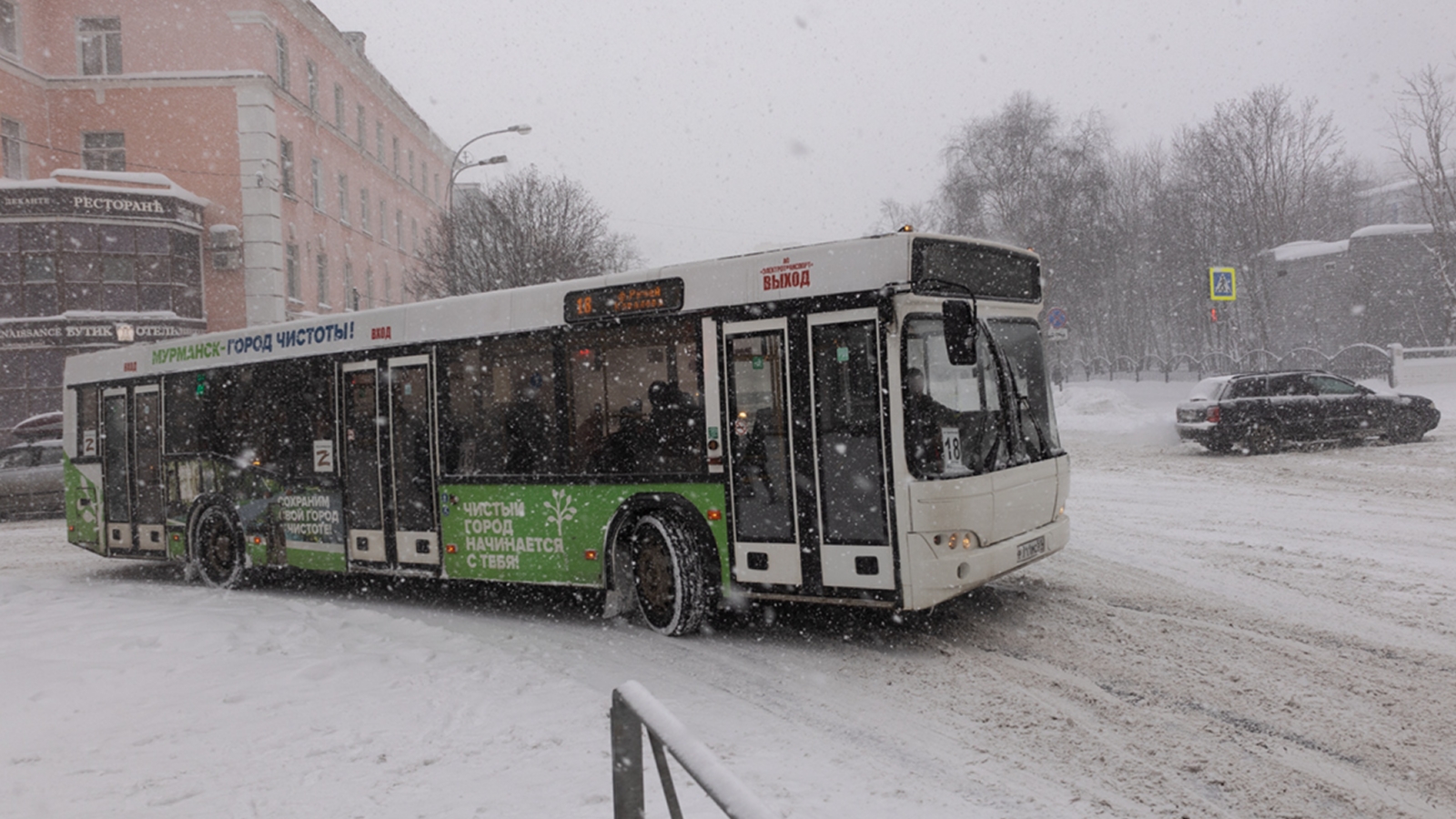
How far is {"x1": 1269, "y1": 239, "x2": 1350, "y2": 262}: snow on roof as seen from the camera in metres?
50.3

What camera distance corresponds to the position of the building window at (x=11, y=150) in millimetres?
28756

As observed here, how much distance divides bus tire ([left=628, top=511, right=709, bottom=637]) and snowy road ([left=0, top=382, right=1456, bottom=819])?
227 mm

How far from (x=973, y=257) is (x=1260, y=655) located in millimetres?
3313

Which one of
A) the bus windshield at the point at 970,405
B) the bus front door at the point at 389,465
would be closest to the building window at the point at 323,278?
the bus front door at the point at 389,465

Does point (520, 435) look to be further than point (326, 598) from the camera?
No

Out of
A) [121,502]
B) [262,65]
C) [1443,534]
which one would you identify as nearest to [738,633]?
[1443,534]

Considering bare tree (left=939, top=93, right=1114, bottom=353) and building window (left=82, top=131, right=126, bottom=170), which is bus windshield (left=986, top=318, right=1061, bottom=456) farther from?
bare tree (left=939, top=93, right=1114, bottom=353)

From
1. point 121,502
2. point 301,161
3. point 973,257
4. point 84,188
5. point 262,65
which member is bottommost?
point 121,502

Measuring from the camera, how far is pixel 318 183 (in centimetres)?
3606

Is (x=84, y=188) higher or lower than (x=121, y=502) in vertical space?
higher

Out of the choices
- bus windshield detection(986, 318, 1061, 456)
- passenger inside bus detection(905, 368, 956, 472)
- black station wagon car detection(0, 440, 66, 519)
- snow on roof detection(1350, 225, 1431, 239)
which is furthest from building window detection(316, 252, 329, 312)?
snow on roof detection(1350, 225, 1431, 239)

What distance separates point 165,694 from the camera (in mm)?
6184

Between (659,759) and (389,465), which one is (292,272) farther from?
(659,759)

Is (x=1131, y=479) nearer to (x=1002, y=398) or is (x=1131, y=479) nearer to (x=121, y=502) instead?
(x=1002, y=398)
